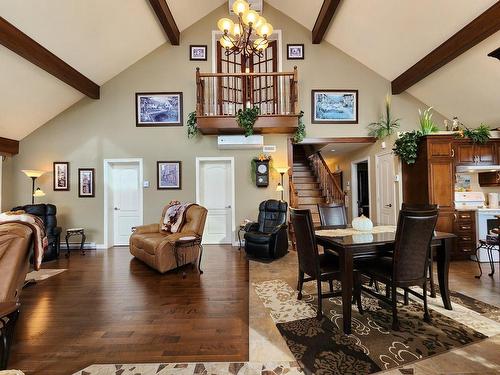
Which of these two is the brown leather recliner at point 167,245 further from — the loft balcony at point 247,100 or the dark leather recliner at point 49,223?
the loft balcony at point 247,100

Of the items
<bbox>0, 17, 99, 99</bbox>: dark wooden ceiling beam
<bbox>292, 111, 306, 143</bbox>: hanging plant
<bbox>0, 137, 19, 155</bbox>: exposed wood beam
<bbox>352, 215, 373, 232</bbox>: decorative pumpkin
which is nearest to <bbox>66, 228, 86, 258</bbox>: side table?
<bbox>0, 137, 19, 155</bbox>: exposed wood beam

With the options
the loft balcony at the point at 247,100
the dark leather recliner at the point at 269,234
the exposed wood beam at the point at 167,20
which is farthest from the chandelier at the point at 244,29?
the dark leather recliner at the point at 269,234

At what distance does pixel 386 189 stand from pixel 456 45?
2762mm

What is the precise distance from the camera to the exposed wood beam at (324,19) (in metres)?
4.74

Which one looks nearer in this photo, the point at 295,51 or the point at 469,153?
the point at 469,153

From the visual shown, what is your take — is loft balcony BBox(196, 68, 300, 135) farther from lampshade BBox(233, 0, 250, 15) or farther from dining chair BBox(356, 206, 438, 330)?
dining chair BBox(356, 206, 438, 330)

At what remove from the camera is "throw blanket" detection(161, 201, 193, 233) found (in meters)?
4.33

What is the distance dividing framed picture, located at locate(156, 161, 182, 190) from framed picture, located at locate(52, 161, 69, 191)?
6.80ft

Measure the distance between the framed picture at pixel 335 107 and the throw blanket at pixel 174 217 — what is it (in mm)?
3555

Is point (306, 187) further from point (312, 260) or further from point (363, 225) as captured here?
point (312, 260)

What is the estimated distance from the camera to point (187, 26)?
577 cm

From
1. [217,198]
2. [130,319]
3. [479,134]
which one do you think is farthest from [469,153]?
[130,319]

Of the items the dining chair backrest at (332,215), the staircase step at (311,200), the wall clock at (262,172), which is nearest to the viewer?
the dining chair backrest at (332,215)

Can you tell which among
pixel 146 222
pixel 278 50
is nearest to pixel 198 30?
pixel 278 50
